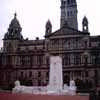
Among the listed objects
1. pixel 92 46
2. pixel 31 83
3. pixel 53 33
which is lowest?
pixel 31 83

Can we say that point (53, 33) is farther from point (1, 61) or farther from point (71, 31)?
point (1, 61)

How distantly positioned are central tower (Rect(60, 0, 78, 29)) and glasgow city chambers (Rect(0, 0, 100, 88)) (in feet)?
76.6

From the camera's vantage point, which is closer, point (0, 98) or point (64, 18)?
point (0, 98)

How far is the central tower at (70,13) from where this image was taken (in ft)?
235

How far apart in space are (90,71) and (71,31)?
9317 mm

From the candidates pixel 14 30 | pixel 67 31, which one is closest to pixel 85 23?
pixel 67 31

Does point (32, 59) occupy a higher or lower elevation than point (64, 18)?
lower

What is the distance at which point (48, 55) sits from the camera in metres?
47.2

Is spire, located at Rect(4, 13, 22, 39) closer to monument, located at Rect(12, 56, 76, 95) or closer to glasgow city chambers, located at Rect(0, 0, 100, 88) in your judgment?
glasgow city chambers, located at Rect(0, 0, 100, 88)

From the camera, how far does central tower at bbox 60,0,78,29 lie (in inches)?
2817

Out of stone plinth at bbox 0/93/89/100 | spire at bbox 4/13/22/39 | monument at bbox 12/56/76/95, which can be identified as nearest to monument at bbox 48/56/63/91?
monument at bbox 12/56/76/95

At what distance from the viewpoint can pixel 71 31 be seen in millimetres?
46406

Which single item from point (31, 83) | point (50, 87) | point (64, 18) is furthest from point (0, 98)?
point (64, 18)

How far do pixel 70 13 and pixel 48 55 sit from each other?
29.4 m
